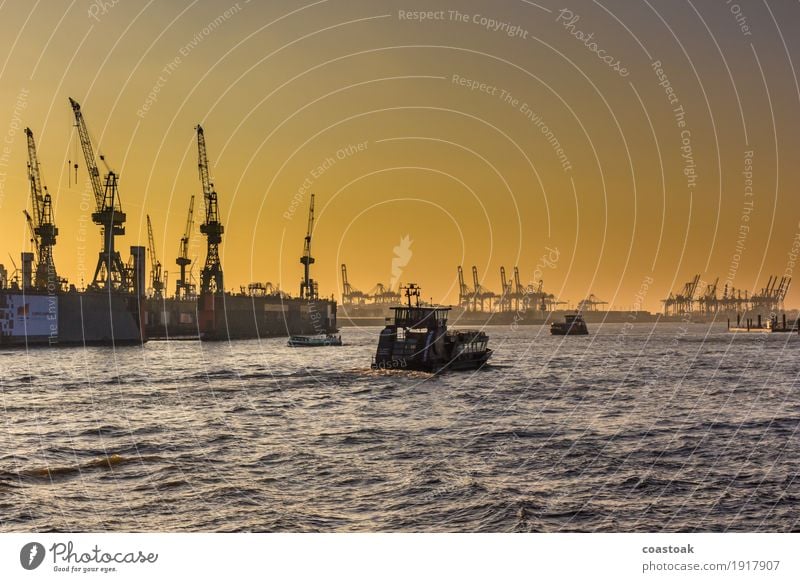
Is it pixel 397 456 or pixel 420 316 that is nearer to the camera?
pixel 397 456

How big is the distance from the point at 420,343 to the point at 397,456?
159 ft

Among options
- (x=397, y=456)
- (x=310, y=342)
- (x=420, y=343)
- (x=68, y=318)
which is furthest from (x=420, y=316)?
(x=310, y=342)

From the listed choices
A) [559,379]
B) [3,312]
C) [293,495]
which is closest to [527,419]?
[293,495]

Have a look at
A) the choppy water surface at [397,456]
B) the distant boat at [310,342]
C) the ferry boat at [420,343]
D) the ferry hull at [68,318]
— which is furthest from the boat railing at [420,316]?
the distant boat at [310,342]

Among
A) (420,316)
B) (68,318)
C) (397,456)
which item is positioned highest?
(68,318)

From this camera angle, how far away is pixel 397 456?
1580 inches

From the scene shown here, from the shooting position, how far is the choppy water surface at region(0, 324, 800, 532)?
2856 centimetres

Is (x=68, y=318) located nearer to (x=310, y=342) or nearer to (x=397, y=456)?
(x=310, y=342)

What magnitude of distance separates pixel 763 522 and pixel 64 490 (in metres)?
24.6

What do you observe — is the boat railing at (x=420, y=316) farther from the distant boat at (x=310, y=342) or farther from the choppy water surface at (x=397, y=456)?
the distant boat at (x=310, y=342)

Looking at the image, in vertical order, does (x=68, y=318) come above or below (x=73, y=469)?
above

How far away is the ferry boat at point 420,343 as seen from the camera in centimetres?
8500

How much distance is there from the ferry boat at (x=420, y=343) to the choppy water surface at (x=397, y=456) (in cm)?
658

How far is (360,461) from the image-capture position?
125 ft
